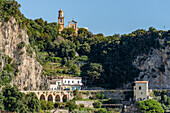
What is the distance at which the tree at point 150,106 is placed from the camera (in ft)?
283

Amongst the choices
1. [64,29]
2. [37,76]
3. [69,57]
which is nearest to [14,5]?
[37,76]

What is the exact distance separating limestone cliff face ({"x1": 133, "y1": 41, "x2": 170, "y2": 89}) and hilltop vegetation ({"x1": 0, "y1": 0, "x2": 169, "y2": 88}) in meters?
1.07

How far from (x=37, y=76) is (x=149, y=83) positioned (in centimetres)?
2234

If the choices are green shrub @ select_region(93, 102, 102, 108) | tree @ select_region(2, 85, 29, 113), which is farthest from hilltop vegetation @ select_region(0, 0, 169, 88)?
tree @ select_region(2, 85, 29, 113)

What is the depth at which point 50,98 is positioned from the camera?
9338 centimetres

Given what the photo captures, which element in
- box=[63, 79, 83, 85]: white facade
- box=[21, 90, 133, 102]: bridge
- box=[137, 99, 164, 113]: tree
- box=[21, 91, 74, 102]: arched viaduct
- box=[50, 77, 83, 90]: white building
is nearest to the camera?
box=[137, 99, 164, 113]: tree

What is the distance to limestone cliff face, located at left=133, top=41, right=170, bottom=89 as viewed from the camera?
9869 cm

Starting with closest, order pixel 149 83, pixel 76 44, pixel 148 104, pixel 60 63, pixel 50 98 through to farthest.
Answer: pixel 148 104 → pixel 50 98 → pixel 149 83 → pixel 60 63 → pixel 76 44

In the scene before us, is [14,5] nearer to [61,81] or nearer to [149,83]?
[61,81]

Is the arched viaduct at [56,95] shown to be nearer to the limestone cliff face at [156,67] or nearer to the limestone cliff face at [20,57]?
the limestone cliff face at [20,57]

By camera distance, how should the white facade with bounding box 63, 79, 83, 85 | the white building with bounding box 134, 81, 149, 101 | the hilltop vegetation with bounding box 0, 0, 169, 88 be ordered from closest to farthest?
the white building with bounding box 134, 81, 149, 101 < the hilltop vegetation with bounding box 0, 0, 169, 88 < the white facade with bounding box 63, 79, 83, 85

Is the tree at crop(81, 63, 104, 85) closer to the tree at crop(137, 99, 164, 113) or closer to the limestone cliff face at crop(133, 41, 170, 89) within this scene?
the limestone cliff face at crop(133, 41, 170, 89)

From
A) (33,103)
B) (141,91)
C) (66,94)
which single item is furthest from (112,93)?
(33,103)

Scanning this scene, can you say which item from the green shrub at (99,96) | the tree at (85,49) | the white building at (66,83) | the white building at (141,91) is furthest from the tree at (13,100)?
the tree at (85,49)
